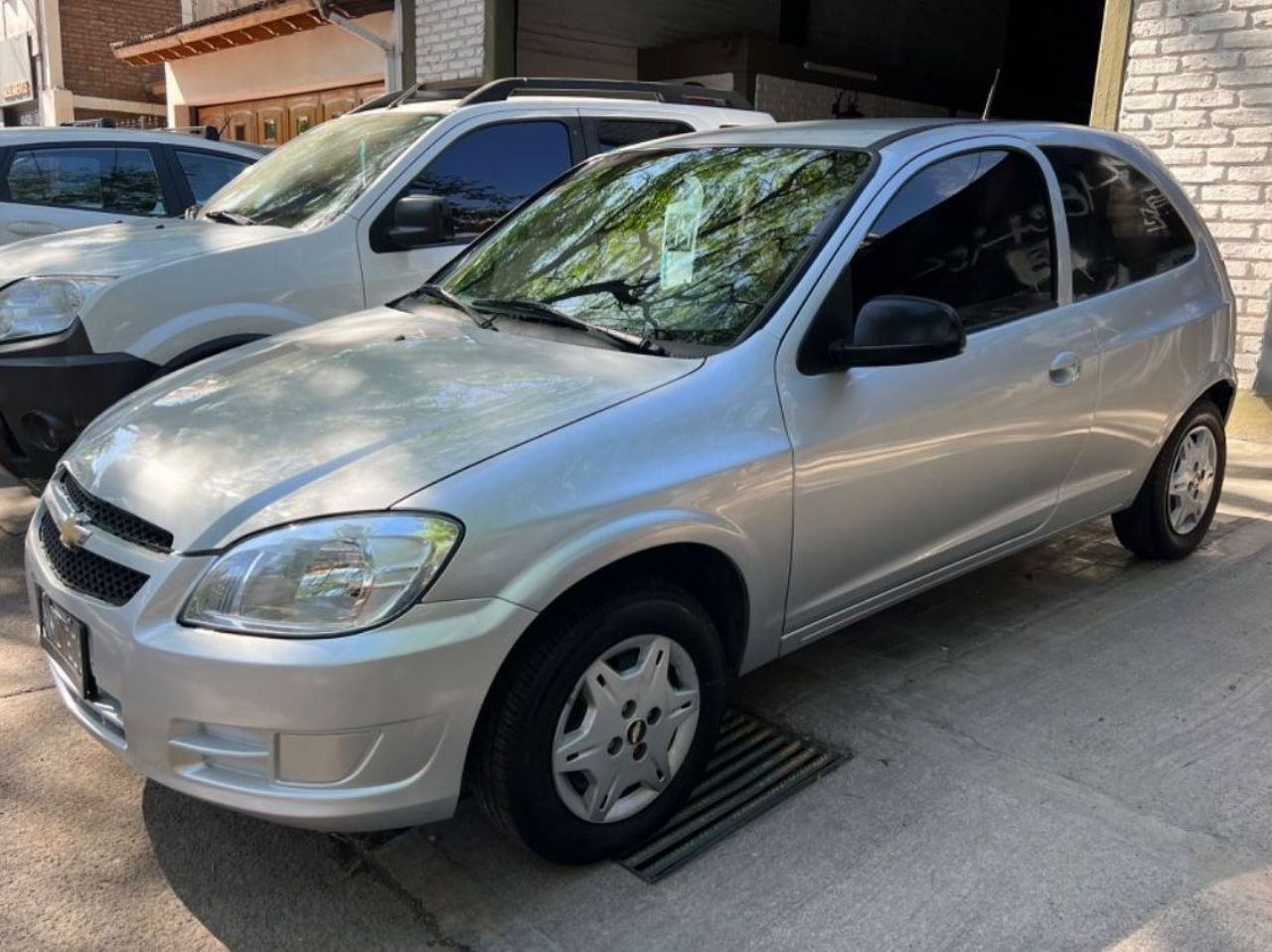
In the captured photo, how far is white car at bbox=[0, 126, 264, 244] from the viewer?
6809 millimetres

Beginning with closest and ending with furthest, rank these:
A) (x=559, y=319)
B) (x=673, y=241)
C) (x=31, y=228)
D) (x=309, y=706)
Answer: (x=309, y=706)
(x=559, y=319)
(x=673, y=241)
(x=31, y=228)

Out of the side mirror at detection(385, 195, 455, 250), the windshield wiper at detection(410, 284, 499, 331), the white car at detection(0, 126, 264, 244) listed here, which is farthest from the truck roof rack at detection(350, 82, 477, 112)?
the windshield wiper at detection(410, 284, 499, 331)

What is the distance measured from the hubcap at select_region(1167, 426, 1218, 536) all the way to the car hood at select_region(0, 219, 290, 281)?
155 inches

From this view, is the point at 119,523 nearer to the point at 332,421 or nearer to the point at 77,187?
the point at 332,421

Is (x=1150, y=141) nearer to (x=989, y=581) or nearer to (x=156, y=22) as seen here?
(x=989, y=581)

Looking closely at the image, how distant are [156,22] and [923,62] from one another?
14.7 meters

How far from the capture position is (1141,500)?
4473mm

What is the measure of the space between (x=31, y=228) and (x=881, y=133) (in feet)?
18.5

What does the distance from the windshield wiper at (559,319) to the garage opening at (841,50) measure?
25.8 ft

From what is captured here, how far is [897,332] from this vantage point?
2877 mm

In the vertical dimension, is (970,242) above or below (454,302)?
above

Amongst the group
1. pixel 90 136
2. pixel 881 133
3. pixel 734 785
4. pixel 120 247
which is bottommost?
pixel 734 785

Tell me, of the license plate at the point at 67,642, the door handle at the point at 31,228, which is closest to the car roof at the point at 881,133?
the license plate at the point at 67,642

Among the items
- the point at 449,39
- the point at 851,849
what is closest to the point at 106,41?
the point at 449,39
